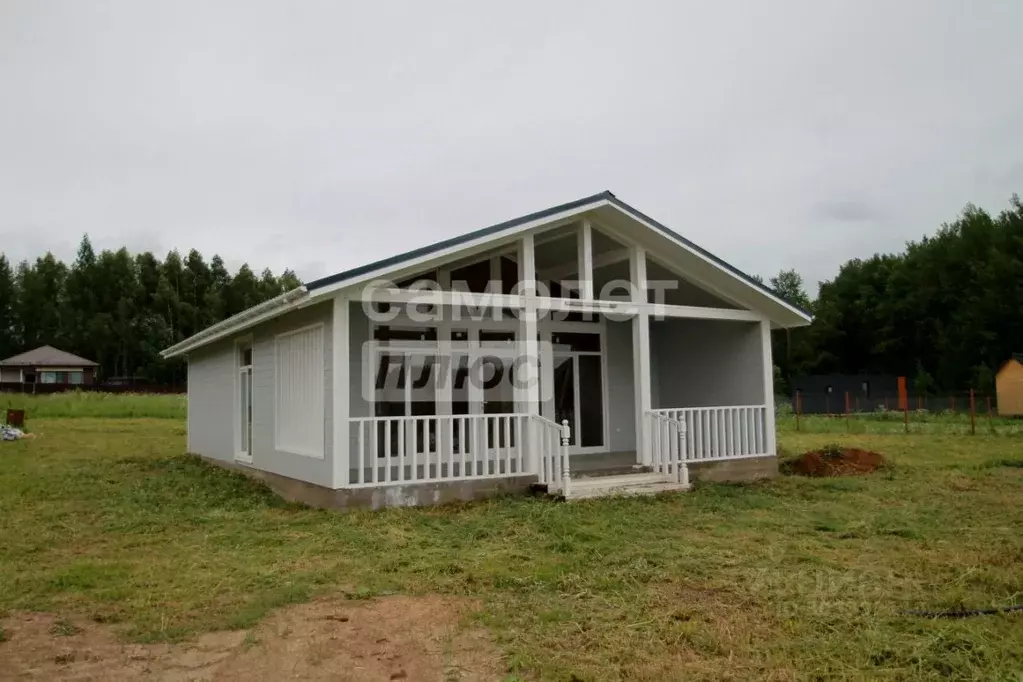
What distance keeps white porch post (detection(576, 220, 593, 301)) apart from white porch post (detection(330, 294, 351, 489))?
347 centimetres

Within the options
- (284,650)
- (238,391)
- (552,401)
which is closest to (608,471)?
Answer: (552,401)

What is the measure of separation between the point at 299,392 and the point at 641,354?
4906 mm

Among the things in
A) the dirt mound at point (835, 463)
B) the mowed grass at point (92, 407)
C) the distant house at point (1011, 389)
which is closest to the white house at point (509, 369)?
the dirt mound at point (835, 463)

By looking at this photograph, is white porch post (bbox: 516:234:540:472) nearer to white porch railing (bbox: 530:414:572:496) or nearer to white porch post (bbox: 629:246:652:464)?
white porch railing (bbox: 530:414:572:496)

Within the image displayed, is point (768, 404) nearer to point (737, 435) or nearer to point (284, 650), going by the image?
point (737, 435)

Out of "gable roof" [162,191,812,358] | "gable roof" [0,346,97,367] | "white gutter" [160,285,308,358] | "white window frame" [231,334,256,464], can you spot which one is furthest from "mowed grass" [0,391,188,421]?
"gable roof" [162,191,812,358]

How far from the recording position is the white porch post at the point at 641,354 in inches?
429

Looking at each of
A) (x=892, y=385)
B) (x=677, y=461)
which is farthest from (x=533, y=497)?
(x=892, y=385)

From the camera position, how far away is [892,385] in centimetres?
4694

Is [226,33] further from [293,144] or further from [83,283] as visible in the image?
[83,283]

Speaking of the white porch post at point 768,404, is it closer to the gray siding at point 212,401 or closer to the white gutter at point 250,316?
the white gutter at point 250,316

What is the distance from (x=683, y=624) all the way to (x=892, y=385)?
47874 millimetres

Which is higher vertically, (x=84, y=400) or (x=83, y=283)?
(x=83, y=283)

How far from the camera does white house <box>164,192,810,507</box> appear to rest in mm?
9203
